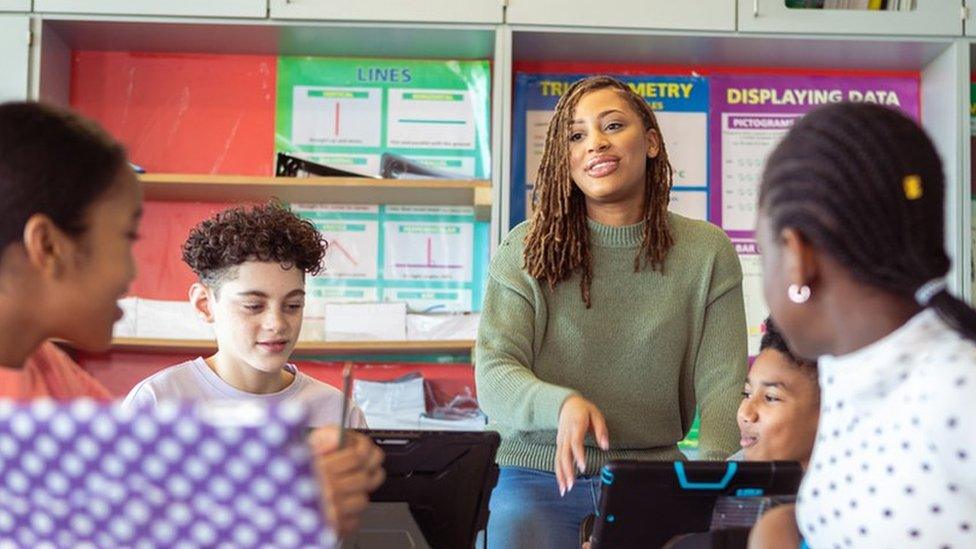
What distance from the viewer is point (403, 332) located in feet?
9.87

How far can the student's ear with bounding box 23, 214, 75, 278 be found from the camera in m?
1.02

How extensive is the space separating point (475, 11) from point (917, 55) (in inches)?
48.1

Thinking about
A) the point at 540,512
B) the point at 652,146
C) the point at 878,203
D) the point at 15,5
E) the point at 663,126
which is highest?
the point at 15,5

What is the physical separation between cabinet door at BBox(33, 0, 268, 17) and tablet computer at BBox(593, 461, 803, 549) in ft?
6.15

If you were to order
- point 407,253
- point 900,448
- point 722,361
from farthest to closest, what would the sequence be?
point 407,253 < point 722,361 < point 900,448

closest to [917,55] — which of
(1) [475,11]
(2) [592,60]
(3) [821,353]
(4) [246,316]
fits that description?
(2) [592,60]

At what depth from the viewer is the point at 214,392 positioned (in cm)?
200

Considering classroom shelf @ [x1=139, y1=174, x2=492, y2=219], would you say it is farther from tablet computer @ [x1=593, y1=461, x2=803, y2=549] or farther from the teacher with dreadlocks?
tablet computer @ [x1=593, y1=461, x2=803, y2=549]

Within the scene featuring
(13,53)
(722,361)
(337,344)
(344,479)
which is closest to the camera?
(344,479)

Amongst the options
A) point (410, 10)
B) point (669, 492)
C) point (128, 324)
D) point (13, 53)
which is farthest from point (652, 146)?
point (13, 53)

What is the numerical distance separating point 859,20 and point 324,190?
1.45 metres

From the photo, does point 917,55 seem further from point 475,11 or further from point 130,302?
point 130,302

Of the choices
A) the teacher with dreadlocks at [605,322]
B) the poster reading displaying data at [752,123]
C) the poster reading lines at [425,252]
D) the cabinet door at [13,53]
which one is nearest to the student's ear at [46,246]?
the teacher with dreadlocks at [605,322]

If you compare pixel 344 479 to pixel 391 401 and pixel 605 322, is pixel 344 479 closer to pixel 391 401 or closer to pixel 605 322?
pixel 605 322
